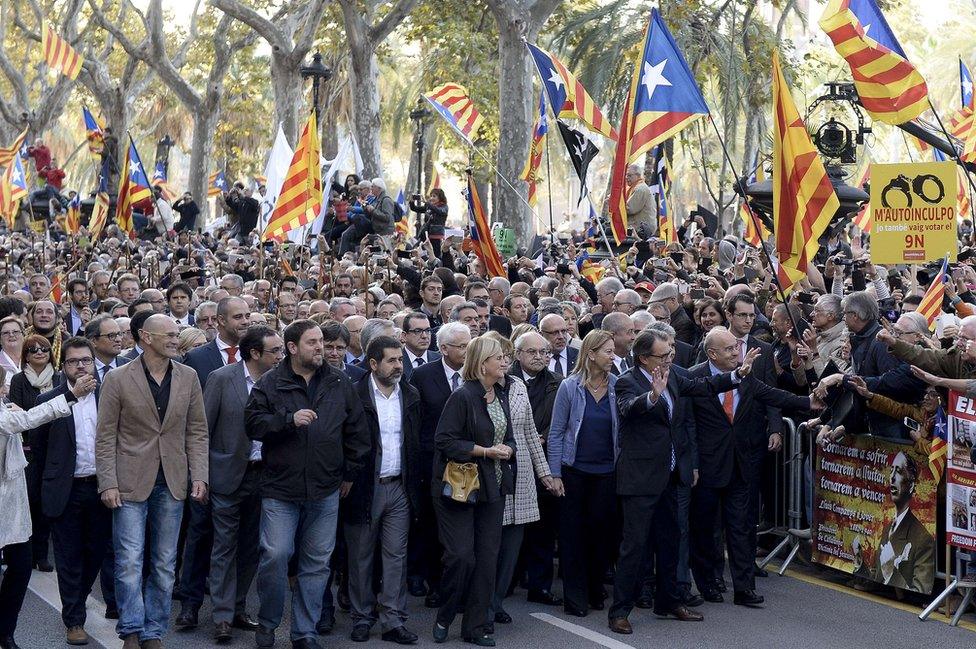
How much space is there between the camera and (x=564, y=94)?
16.5 metres

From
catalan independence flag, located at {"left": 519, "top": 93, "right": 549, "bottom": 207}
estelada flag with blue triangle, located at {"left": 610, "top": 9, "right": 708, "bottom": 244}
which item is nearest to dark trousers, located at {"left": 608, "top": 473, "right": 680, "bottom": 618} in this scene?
estelada flag with blue triangle, located at {"left": 610, "top": 9, "right": 708, "bottom": 244}

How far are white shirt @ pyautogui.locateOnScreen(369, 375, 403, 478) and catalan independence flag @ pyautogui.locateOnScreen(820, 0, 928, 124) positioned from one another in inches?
199

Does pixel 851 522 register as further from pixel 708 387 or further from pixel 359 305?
pixel 359 305

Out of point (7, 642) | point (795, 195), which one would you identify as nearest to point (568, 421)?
point (795, 195)

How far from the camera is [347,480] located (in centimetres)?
852

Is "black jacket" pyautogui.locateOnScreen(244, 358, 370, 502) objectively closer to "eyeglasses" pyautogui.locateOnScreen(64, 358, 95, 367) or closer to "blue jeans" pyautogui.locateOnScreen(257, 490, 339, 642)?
"blue jeans" pyautogui.locateOnScreen(257, 490, 339, 642)

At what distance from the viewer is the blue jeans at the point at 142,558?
8.18 meters

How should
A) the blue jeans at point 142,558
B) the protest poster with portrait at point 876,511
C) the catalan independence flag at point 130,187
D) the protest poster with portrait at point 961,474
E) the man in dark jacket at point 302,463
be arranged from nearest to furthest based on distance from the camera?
the blue jeans at point 142,558, the man in dark jacket at point 302,463, the protest poster with portrait at point 961,474, the protest poster with portrait at point 876,511, the catalan independence flag at point 130,187

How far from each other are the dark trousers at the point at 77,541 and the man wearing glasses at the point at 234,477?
70cm

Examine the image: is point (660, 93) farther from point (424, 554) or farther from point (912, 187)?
point (424, 554)

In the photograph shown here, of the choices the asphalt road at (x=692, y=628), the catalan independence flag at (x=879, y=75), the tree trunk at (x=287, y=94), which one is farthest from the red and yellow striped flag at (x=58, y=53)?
the asphalt road at (x=692, y=628)

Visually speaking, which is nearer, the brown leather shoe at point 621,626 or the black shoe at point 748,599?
the brown leather shoe at point 621,626

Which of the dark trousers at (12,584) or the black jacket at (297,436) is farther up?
the black jacket at (297,436)

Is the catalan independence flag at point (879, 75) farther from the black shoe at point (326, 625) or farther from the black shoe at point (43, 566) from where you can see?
the black shoe at point (43, 566)
